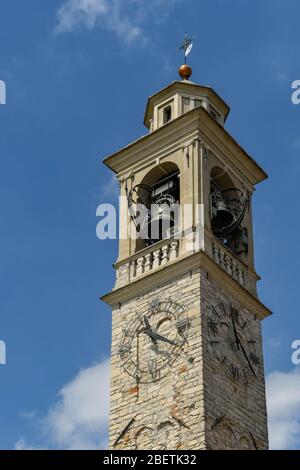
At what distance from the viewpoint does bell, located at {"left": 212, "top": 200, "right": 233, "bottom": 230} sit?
96.2 ft

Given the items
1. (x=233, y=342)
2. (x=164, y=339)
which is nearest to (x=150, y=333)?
(x=164, y=339)

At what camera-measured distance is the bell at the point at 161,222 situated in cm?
2905

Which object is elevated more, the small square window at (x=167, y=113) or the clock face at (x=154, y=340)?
the small square window at (x=167, y=113)

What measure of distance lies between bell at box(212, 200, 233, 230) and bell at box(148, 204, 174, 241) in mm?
1220

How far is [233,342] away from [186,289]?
1.70 m

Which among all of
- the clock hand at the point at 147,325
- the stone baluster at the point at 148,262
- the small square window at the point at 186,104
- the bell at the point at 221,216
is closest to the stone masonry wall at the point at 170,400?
the clock hand at the point at 147,325

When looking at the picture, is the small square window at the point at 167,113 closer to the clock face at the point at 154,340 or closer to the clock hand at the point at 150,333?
the clock face at the point at 154,340

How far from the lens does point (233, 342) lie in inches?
1054

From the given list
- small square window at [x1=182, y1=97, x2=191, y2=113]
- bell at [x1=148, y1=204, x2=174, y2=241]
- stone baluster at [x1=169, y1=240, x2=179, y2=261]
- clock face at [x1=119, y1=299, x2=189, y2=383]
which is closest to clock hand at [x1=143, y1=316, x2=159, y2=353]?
clock face at [x1=119, y1=299, x2=189, y2=383]

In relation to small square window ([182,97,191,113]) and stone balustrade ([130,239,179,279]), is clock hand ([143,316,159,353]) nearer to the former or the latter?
stone balustrade ([130,239,179,279])

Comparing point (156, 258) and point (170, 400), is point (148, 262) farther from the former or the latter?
point (170, 400)

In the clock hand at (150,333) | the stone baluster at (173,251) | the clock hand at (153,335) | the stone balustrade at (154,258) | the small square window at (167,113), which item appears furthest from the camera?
the small square window at (167,113)

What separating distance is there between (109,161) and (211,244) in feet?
15.4
